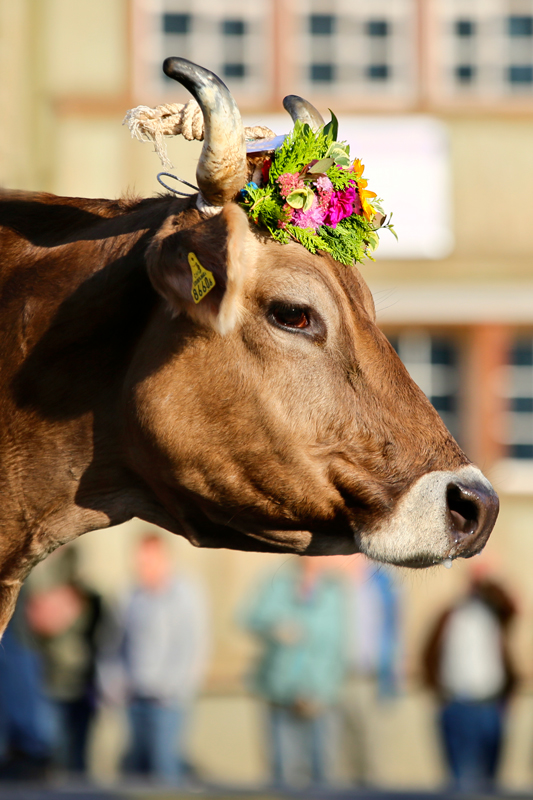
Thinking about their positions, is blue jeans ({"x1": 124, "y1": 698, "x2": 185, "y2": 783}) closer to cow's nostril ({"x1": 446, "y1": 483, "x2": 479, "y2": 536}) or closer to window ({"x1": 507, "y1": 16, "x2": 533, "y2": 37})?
cow's nostril ({"x1": 446, "y1": 483, "x2": 479, "y2": 536})

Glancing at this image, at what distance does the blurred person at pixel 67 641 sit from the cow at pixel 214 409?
487 cm

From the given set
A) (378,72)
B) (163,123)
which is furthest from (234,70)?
(163,123)

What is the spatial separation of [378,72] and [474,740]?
8.33 m

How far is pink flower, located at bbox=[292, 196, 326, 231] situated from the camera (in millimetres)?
2867

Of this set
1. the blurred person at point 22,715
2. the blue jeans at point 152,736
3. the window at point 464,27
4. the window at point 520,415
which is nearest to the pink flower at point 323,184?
the blurred person at point 22,715

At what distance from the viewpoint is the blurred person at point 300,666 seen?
7.32m

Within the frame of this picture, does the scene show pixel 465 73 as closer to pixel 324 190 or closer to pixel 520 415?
pixel 520 415

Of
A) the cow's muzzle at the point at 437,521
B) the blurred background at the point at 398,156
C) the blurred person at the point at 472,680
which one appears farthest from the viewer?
the blurred background at the point at 398,156

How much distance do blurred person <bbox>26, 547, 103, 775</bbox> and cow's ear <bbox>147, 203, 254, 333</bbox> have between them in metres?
5.27

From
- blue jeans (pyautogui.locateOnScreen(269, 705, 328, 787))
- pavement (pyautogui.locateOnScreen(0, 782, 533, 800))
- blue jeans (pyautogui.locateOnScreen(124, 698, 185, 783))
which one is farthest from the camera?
blue jeans (pyautogui.locateOnScreen(124, 698, 185, 783))

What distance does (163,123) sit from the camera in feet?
9.43

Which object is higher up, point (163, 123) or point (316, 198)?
point (163, 123)

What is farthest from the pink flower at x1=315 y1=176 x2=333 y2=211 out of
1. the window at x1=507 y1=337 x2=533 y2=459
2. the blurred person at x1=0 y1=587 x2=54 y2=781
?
the window at x1=507 y1=337 x2=533 y2=459

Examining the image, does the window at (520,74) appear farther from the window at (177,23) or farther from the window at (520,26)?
the window at (177,23)
